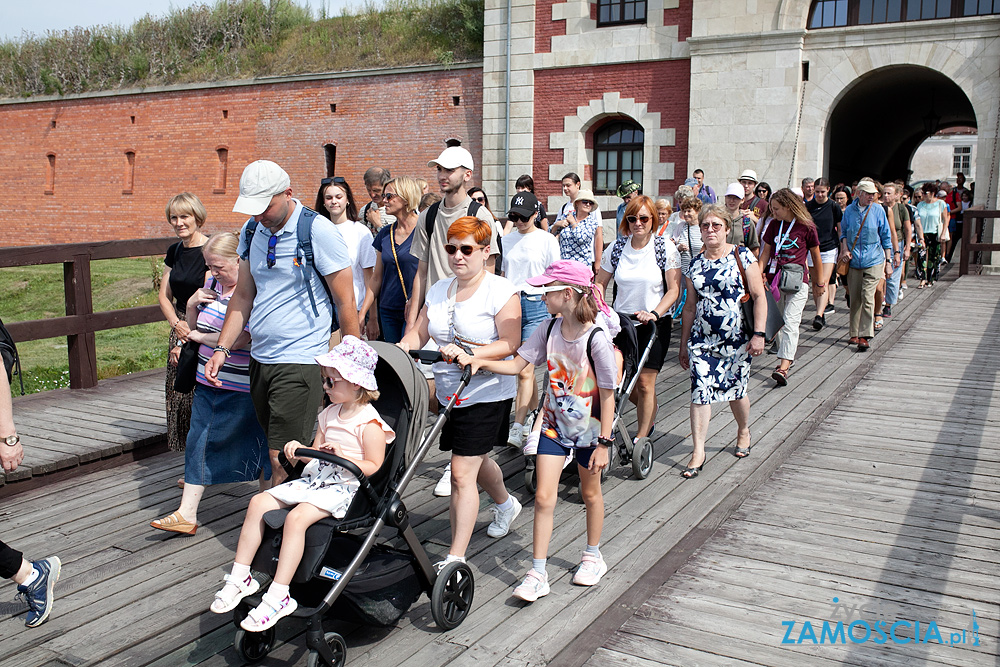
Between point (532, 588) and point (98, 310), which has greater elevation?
point (532, 588)

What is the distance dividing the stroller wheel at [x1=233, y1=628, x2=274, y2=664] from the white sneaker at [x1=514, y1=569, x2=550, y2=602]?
1.11 metres

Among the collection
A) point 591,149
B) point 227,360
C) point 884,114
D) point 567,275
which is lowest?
point 227,360

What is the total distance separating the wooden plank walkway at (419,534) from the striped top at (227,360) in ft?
2.71

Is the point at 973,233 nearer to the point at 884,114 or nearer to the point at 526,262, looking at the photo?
the point at 884,114

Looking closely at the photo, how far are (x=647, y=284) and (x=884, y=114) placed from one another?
19767 millimetres

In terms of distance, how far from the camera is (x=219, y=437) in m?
4.85

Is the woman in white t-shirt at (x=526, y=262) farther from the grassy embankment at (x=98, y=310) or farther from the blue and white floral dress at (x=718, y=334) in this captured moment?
the grassy embankment at (x=98, y=310)

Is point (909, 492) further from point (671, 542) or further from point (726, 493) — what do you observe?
point (671, 542)

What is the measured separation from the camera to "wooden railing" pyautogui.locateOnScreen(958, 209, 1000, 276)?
14.6 metres

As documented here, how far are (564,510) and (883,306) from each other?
26.7ft

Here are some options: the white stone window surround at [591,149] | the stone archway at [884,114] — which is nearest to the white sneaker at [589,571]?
the stone archway at [884,114]

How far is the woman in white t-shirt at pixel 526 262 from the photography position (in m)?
6.32

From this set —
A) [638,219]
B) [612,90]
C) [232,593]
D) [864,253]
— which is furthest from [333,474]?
[612,90]

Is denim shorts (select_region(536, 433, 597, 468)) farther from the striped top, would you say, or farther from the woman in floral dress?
the woman in floral dress
